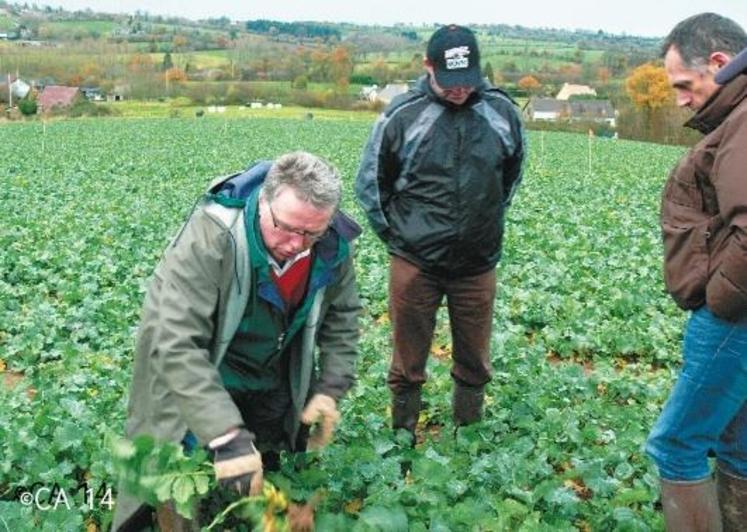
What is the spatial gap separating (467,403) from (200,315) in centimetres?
221

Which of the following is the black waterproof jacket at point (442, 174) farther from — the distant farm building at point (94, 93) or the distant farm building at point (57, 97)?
the distant farm building at point (94, 93)

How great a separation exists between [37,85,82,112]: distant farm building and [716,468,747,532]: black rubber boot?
57851 millimetres

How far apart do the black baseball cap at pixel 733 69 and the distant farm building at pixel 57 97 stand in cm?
5797

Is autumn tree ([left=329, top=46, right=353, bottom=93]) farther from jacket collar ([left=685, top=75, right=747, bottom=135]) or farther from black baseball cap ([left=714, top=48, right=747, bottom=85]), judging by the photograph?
black baseball cap ([left=714, top=48, right=747, bottom=85])

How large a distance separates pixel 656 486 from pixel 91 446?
2.62 metres

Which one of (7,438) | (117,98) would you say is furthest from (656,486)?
(117,98)

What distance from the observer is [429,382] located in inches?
228

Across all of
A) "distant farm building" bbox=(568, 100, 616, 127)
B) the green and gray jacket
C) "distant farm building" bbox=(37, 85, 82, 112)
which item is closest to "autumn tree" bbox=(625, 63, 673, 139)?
"distant farm building" bbox=(568, 100, 616, 127)

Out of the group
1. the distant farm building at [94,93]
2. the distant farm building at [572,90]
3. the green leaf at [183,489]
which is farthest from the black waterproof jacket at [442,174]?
the distant farm building at [572,90]

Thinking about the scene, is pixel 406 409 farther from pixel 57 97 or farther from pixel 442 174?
pixel 57 97

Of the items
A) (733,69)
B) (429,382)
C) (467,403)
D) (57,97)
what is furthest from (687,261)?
(57,97)

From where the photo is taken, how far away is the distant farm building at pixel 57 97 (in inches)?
2272

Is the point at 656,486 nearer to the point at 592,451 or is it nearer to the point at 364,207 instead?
the point at 592,451

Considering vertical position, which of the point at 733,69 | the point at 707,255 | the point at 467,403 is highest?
the point at 733,69
